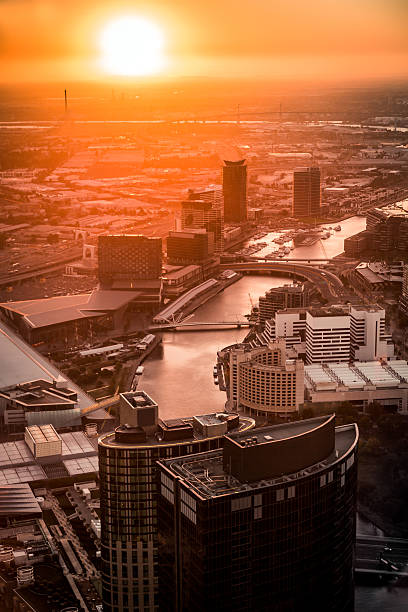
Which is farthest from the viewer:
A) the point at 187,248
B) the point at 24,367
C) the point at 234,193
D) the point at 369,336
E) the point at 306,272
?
the point at 234,193

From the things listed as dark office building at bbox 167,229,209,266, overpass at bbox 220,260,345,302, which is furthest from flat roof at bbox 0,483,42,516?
dark office building at bbox 167,229,209,266

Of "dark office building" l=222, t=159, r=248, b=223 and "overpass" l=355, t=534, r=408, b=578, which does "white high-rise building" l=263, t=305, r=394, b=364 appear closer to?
"overpass" l=355, t=534, r=408, b=578

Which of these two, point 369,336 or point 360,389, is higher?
point 369,336

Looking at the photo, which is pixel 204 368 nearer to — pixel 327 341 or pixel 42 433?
pixel 327 341

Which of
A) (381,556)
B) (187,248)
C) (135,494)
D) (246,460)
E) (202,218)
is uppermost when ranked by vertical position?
(246,460)

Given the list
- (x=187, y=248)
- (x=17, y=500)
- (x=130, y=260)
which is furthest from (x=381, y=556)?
(x=187, y=248)

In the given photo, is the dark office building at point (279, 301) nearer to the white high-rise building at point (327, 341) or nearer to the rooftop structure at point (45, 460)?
the white high-rise building at point (327, 341)
